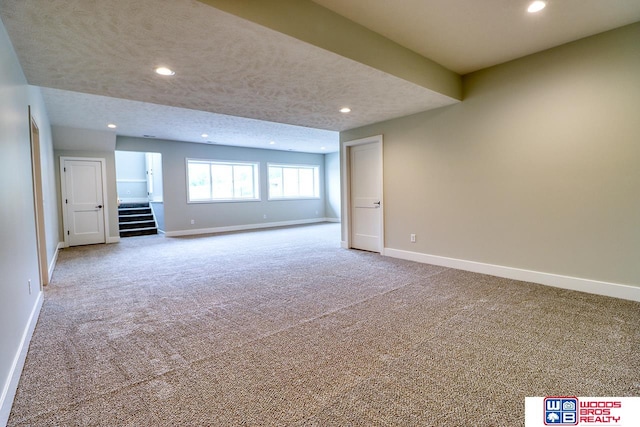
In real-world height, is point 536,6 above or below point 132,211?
above

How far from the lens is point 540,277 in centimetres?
366

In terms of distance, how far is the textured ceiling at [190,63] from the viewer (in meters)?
2.09

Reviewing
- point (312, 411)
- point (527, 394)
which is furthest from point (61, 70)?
point (527, 394)

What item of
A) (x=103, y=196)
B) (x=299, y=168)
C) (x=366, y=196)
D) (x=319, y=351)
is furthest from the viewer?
(x=299, y=168)

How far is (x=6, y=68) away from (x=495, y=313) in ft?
14.4

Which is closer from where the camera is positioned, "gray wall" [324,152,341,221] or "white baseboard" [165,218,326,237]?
"white baseboard" [165,218,326,237]

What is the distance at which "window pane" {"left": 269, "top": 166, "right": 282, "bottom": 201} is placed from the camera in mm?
10211

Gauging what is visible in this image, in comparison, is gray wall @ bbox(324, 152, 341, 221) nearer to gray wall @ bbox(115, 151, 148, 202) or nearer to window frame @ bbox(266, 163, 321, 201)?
window frame @ bbox(266, 163, 321, 201)

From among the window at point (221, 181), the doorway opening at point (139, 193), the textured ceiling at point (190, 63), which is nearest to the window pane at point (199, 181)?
the window at point (221, 181)

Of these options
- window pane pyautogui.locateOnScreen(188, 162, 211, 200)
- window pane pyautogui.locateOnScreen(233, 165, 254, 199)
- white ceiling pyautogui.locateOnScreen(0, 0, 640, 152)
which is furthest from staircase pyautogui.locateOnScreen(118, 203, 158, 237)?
white ceiling pyautogui.locateOnScreen(0, 0, 640, 152)

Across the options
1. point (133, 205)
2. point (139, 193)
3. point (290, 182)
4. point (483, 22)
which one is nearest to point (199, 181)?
point (133, 205)

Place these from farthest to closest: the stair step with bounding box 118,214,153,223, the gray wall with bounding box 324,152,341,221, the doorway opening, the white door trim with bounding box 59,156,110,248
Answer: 1. the gray wall with bounding box 324,152,341,221
2. the stair step with bounding box 118,214,153,223
3. the doorway opening
4. the white door trim with bounding box 59,156,110,248

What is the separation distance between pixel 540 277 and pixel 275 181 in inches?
319

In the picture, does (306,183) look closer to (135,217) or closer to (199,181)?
(199,181)
